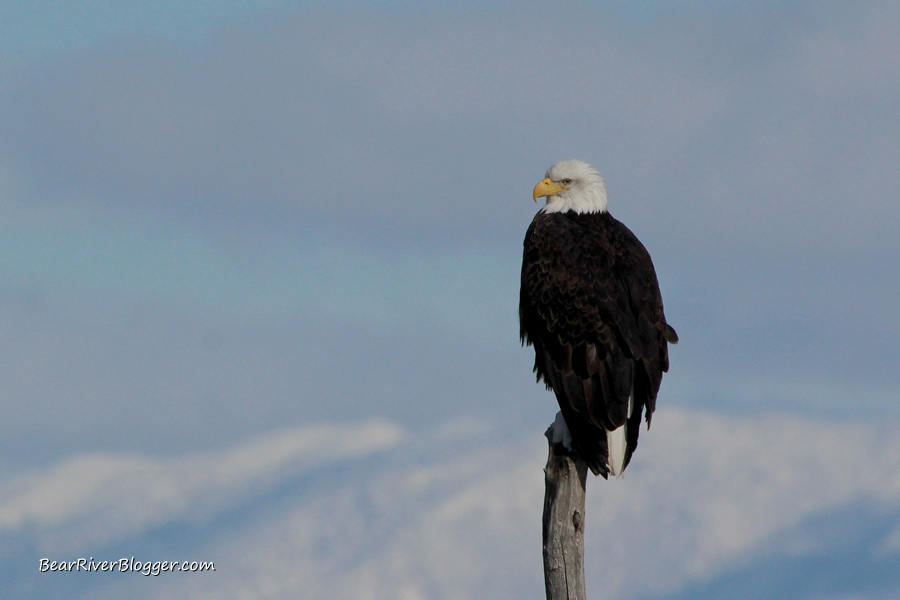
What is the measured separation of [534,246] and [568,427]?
83.7 inches

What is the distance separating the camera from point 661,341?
10.2 metres

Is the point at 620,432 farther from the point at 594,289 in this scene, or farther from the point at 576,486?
the point at 594,289

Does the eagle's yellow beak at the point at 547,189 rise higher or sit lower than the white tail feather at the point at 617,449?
higher

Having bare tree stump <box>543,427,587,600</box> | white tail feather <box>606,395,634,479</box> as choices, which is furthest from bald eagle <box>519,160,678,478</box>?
bare tree stump <box>543,427,587,600</box>

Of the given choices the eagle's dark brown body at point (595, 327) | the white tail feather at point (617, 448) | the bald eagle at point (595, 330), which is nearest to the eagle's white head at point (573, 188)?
the bald eagle at point (595, 330)

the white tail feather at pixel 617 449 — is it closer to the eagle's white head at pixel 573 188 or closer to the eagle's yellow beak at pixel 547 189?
the eagle's white head at pixel 573 188

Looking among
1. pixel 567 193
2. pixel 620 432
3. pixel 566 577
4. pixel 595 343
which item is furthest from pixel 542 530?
pixel 567 193

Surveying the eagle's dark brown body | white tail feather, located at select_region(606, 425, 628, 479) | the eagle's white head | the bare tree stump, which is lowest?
the bare tree stump

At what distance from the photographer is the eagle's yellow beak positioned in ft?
37.8

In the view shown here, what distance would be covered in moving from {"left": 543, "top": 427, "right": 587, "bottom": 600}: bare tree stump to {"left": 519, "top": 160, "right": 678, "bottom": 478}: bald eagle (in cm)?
28

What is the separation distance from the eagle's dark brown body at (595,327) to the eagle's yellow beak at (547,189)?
77cm

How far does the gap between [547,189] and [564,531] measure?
4.10m

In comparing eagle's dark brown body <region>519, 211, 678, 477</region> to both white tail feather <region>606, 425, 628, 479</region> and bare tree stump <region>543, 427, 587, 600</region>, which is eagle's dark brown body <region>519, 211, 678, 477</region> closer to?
→ white tail feather <region>606, 425, 628, 479</region>

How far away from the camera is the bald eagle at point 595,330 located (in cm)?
972
